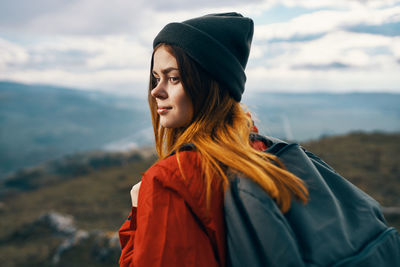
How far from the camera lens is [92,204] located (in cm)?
1451

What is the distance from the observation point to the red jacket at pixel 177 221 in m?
1.26

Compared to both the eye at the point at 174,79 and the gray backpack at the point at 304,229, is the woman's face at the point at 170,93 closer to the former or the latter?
the eye at the point at 174,79

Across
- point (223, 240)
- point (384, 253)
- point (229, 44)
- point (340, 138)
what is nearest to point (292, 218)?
point (223, 240)

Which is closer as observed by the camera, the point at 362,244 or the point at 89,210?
the point at 362,244

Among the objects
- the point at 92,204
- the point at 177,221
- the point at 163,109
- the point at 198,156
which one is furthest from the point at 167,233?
the point at 92,204

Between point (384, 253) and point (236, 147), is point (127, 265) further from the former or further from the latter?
point (384, 253)

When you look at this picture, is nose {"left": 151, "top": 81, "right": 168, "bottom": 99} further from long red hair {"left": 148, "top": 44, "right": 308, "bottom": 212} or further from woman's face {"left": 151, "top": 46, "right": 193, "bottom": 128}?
long red hair {"left": 148, "top": 44, "right": 308, "bottom": 212}

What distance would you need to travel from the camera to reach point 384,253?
54.2 inches

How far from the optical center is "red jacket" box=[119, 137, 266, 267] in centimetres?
126

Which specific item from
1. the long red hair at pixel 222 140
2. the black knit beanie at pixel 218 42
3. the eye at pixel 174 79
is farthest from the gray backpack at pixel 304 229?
the eye at pixel 174 79

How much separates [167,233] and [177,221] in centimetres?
6

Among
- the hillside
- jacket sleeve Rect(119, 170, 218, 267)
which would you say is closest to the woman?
jacket sleeve Rect(119, 170, 218, 267)

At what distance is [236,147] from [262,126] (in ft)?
2.08

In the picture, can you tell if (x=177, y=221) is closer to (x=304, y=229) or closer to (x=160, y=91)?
(x=304, y=229)
